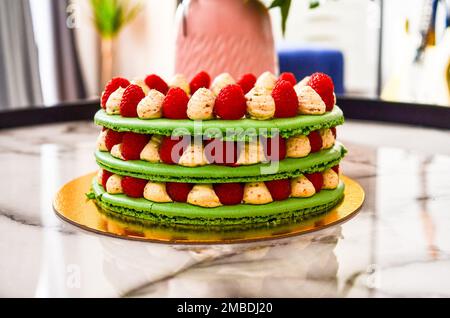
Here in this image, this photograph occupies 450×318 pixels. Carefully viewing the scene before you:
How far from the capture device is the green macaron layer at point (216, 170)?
1.16 m

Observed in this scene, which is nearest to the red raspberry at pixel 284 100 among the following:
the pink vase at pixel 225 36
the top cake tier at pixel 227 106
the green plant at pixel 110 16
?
the top cake tier at pixel 227 106

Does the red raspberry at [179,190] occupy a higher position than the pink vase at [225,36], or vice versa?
the pink vase at [225,36]

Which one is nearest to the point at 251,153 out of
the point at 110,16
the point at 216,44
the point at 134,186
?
the point at 134,186

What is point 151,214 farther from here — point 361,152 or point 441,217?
point 361,152

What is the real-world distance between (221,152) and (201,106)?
0.33ft

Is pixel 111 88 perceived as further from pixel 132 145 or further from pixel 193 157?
pixel 193 157

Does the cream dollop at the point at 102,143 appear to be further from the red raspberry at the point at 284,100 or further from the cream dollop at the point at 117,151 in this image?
the red raspberry at the point at 284,100

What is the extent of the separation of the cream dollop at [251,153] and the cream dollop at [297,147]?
8 cm

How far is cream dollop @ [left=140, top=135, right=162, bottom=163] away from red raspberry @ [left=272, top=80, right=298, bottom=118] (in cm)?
26

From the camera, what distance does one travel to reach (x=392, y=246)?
1.08m

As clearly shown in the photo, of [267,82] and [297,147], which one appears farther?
[267,82]

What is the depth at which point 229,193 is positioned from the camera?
3.86ft

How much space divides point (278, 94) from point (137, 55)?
18.0 ft

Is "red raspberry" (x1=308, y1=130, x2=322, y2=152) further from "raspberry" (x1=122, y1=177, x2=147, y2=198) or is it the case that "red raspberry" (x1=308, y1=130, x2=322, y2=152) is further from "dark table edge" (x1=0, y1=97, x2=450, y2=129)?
"dark table edge" (x1=0, y1=97, x2=450, y2=129)
